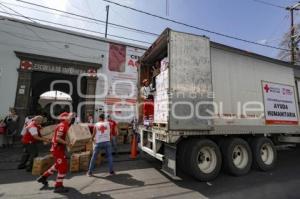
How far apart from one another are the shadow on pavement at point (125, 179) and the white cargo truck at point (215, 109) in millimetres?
791

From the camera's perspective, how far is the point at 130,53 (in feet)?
44.7

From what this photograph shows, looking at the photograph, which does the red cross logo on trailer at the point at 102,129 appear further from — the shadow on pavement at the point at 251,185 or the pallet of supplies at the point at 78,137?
the shadow on pavement at the point at 251,185

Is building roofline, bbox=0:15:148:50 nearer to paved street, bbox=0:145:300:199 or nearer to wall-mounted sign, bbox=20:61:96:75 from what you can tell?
wall-mounted sign, bbox=20:61:96:75

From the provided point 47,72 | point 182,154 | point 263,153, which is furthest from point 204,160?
point 47,72

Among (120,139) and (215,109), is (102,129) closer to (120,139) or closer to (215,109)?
(215,109)

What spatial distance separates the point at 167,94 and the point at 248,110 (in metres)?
2.88

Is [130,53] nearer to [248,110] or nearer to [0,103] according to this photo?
[0,103]

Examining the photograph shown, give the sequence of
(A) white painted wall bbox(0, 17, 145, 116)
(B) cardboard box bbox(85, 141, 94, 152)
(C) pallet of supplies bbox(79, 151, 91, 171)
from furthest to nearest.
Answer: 1. (A) white painted wall bbox(0, 17, 145, 116)
2. (B) cardboard box bbox(85, 141, 94, 152)
3. (C) pallet of supplies bbox(79, 151, 91, 171)

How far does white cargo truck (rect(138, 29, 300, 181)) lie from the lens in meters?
5.30

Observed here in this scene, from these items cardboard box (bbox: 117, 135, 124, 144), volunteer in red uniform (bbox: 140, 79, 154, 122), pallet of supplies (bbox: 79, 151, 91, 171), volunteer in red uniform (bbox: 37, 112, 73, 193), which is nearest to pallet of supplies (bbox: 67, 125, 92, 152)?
pallet of supplies (bbox: 79, 151, 91, 171)

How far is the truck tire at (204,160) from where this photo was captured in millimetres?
5293

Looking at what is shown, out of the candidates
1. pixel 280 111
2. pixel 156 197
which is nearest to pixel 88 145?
pixel 156 197

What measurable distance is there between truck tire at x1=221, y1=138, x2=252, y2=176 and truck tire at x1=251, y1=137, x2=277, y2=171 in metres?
0.34

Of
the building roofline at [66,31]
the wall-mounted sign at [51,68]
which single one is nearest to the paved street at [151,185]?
the wall-mounted sign at [51,68]
